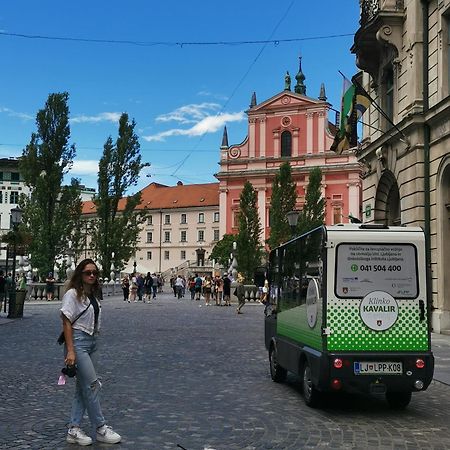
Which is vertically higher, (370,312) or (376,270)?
(376,270)

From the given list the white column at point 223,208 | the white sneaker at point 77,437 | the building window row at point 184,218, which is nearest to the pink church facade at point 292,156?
the white column at point 223,208

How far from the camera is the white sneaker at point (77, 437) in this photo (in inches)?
263

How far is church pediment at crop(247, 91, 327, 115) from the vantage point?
80562 millimetres

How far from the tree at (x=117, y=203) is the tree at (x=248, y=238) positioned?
9.86 metres

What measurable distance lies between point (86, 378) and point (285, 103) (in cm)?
7739

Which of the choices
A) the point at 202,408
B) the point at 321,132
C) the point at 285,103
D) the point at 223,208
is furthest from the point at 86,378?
the point at 223,208

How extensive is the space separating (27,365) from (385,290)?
7.34m

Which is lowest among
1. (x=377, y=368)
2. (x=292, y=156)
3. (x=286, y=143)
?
(x=377, y=368)

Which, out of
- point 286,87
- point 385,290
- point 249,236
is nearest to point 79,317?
point 385,290

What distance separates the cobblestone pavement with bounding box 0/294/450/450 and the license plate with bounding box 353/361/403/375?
22.6 inches

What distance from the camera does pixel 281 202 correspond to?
68688mm

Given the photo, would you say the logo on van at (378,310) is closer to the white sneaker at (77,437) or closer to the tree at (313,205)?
the white sneaker at (77,437)

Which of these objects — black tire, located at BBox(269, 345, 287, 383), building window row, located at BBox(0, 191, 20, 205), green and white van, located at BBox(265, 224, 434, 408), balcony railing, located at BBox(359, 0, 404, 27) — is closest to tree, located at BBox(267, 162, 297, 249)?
balcony railing, located at BBox(359, 0, 404, 27)

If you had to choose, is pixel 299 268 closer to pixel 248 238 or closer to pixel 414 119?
pixel 414 119
